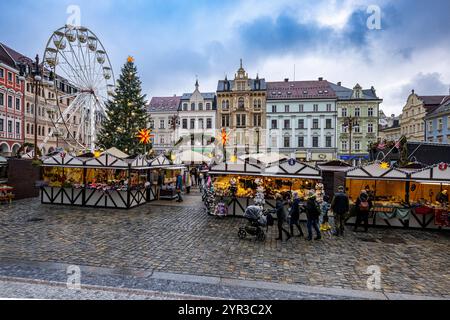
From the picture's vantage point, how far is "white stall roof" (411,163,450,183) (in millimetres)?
11469

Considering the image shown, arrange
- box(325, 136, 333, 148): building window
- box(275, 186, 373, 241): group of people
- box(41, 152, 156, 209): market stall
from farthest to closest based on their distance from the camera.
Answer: box(325, 136, 333, 148): building window → box(41, 152, 156, 209): market stall → box(275, 186, 373, 241): group of people

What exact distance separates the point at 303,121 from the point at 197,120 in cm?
1941

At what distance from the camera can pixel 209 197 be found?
13469 mm

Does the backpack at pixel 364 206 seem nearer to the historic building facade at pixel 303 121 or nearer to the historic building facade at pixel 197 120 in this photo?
the historic building facade at pixel 303 121

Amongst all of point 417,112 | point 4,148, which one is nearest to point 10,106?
point 4,148

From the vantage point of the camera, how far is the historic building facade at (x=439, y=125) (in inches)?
1411

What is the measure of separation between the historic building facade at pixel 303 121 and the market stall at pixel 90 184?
35.2 meters

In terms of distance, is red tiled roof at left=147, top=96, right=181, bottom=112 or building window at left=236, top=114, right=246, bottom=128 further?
red tiled roof at left=147, top=96, right=181, bottom=112

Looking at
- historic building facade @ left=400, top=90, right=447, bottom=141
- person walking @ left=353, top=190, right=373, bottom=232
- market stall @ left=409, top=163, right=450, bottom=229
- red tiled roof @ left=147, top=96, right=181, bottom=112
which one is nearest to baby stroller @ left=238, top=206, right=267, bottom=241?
person walking @ left=353, top=190, right=373, bottom=232

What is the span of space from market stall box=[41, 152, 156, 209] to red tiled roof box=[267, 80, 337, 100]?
36.8 meters

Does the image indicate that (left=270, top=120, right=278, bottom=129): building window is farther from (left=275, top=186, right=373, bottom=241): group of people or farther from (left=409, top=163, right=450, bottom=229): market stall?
(left=275, top=186, right=373, bottom=241): group of people
